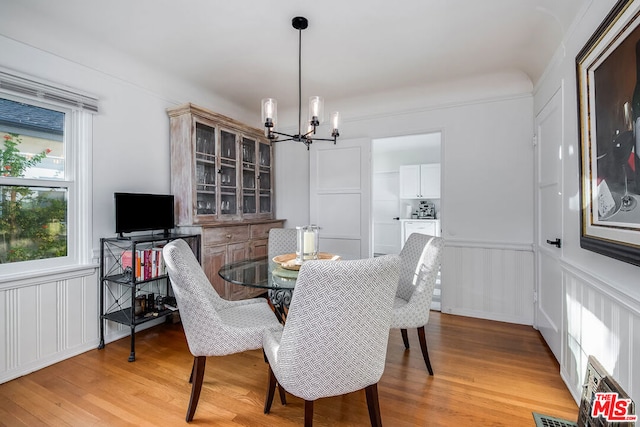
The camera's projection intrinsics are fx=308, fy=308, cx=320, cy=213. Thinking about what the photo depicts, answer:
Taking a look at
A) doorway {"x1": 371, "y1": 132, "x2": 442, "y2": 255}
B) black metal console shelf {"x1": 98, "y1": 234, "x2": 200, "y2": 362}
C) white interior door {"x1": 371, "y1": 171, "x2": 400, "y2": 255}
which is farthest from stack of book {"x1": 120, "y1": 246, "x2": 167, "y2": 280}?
white interior door {"x1": 371, "y1": 171, "x2": 400, "y2": 255}

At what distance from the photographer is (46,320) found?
2.32 meters

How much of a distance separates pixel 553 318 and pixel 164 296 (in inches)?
136

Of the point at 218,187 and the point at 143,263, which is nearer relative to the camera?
the point at 143,263

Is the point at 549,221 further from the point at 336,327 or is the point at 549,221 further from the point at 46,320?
the point at 46,320

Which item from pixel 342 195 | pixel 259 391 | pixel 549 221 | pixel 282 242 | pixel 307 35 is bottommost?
pixel 259 391

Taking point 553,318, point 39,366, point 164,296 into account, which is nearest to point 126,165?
point 164,296

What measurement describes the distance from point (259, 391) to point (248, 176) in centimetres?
262

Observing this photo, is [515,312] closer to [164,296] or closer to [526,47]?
[526,47]

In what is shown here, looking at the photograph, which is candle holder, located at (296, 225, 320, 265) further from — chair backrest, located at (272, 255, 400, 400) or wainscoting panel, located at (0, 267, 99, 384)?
wainscoting panel, located at (0, 267, 99, 384)

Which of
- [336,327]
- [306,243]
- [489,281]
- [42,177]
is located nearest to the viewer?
[336,327]

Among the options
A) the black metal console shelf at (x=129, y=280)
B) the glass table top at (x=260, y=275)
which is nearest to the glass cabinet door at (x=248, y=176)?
the black metal console shelf at (x=129, y=280)

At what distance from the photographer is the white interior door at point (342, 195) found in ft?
12.5

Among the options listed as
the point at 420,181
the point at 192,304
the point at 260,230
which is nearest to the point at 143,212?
the point at 260,230

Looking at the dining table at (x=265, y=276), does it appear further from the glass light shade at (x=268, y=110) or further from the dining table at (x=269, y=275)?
the glass light shade at (x=268, y=110)
